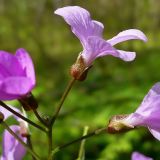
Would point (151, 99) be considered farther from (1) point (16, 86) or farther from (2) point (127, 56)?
(1) point (16, 86)

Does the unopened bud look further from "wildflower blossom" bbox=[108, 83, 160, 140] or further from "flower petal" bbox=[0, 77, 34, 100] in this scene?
"flower petal" bbox=[0, 77, 34, 100]

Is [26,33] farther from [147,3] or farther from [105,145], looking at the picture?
[105,145]

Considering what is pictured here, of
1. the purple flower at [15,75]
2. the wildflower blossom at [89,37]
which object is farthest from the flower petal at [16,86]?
the wildflower blossom at [89,37]

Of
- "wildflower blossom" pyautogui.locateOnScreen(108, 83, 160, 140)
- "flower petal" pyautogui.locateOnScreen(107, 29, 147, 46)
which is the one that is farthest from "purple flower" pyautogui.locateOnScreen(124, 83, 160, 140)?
"flower petal" pyautogui.locateOnScreen(107, 29, 147, 46)

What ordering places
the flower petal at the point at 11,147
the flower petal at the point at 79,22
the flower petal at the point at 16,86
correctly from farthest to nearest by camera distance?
the flower petal at the point at 11,147
the flower petal at the point at 79,22
the flower petal at the point at 16,86

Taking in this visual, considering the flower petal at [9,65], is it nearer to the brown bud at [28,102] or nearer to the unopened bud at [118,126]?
the brown bud at [28,102]

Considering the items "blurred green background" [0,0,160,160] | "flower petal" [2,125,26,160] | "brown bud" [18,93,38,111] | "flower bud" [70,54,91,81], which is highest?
"flower bud" [70,54,91,81]
